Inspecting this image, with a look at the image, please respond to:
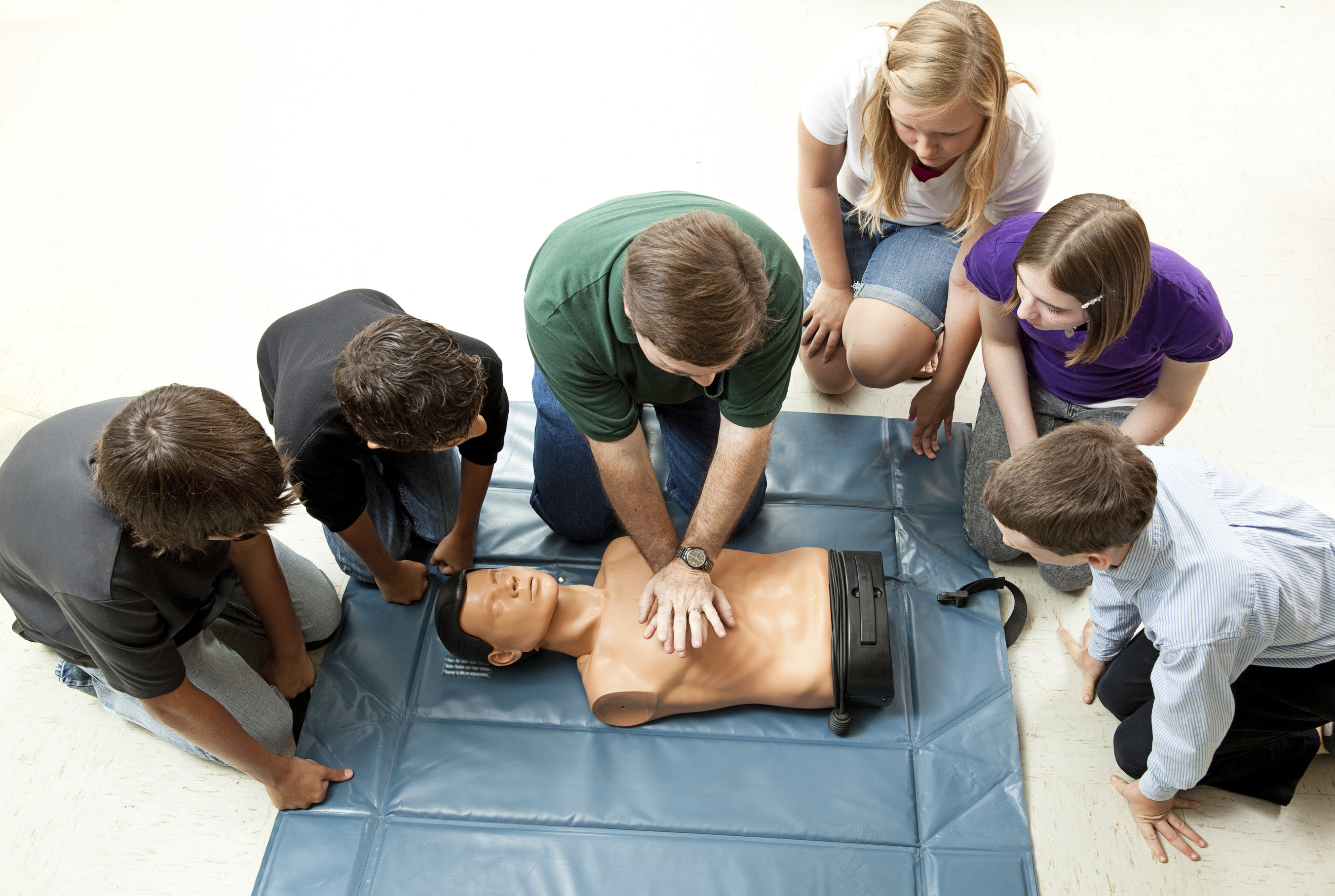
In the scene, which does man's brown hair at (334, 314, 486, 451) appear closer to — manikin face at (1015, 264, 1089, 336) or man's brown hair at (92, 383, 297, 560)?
man's brown hair at (92, 383, 297, 560)

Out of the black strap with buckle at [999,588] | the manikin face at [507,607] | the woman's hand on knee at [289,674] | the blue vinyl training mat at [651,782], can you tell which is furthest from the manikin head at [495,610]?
the black strap with buckle at [999,588]

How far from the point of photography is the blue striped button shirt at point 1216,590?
1.64 metres

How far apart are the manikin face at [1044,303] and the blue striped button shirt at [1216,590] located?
35cm

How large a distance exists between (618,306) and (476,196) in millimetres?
1953

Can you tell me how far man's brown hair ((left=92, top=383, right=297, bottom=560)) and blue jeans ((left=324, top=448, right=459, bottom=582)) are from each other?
67 cm

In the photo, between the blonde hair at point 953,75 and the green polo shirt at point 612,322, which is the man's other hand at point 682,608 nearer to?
the green polo shirt at point 612,322

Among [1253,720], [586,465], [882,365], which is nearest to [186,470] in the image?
[586,465]

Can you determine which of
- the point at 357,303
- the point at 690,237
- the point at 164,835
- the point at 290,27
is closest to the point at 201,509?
the point at 357,303

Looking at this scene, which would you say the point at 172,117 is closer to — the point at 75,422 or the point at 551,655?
the point at 75,422

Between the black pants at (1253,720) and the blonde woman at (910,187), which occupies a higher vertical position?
the blonde woman at (910,187)

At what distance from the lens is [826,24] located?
401 centimetres

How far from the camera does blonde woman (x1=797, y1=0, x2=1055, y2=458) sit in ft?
6.23

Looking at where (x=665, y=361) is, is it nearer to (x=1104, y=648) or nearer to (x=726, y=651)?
(x=726, y=651)

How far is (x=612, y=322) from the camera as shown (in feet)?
5.99
